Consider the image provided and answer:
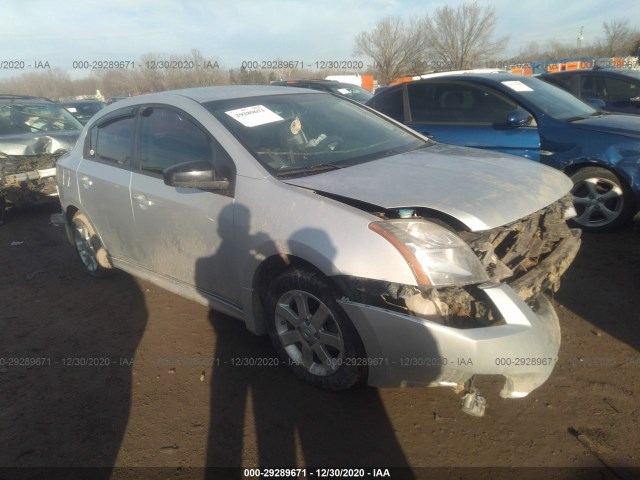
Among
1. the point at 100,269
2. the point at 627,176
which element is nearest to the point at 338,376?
the point at 100,269

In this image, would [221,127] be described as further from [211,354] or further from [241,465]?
[241,465]

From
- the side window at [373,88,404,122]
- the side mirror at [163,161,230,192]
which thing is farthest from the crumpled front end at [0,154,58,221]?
the side mirror at [163,161,230,192]

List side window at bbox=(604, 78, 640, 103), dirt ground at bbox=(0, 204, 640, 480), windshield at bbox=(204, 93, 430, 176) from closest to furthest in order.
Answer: dirt ground at bbox=(0, 204, 640, 480), windshield at bbox=(204, 93, 430, 176), side window at bbox=(604, 78, 640, 103)

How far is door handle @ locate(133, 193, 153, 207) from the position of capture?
3.42m

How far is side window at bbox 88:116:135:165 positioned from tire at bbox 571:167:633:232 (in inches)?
166

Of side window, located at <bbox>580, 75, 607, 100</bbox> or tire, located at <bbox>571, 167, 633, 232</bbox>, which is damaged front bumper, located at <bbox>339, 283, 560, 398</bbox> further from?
side window, located at <bbox>580, 75, 607, 100</bbox>

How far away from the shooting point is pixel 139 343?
3.53 metres

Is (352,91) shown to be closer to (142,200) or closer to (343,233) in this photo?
(142,200)

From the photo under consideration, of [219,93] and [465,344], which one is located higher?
[219,93]

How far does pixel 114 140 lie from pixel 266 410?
2.63 m

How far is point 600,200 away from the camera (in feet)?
15.7

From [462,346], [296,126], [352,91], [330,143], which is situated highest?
[352,91]

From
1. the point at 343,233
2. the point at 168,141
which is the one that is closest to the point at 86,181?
the point at 168,141

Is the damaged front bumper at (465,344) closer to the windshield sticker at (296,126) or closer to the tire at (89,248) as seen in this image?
the windshield sticker at (296,126)
